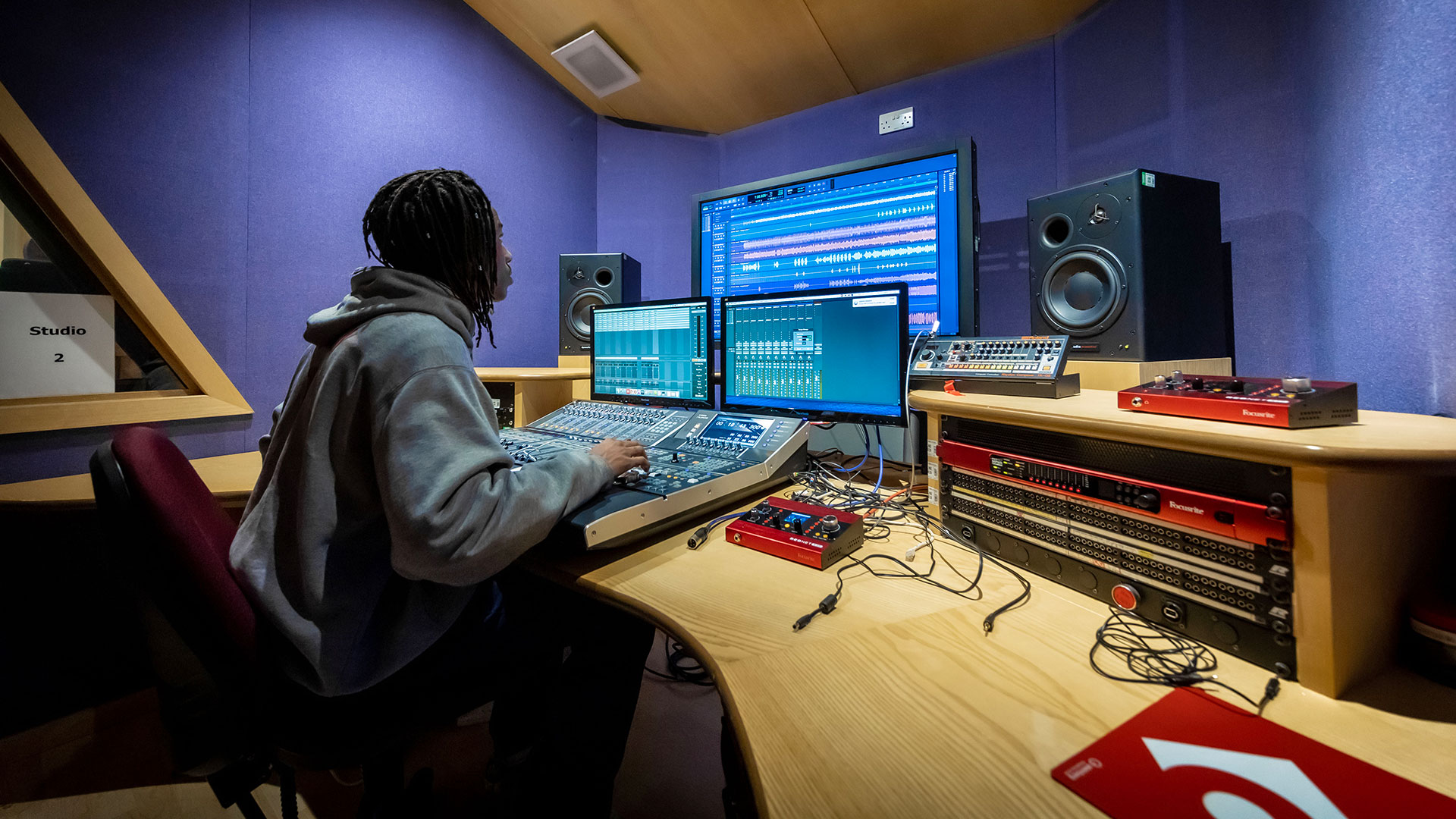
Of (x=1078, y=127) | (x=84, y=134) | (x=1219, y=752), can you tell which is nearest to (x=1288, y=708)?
(x=1219, y=752)

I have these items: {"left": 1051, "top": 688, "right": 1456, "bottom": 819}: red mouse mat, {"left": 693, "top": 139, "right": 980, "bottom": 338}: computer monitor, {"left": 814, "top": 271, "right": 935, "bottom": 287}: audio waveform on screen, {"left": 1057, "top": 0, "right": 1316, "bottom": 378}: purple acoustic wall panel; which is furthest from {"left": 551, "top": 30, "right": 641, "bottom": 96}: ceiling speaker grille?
{"left": 1051, "top": 688, "right": 1456, "bottom": 819}: red mouse mat

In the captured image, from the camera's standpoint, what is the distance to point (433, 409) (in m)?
0.70

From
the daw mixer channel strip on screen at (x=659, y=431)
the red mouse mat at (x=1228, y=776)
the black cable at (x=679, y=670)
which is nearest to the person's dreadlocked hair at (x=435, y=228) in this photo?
the daw mixer channel strip on screen at (x=659, y=431)

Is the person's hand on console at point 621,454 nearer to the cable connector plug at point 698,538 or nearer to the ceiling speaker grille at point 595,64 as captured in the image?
the cable connector plug at point 698,538

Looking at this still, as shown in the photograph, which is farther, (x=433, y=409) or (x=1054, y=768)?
(x=433, y=409)

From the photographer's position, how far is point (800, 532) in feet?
2.90

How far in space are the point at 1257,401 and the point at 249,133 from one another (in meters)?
2.70

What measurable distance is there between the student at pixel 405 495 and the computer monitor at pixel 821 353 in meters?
0.49

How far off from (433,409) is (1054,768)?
29.7 inches

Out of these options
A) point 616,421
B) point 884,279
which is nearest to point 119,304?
point 616,421

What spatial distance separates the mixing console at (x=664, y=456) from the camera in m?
0.83

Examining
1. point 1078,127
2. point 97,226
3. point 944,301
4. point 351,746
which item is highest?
Answer: point 1078,127

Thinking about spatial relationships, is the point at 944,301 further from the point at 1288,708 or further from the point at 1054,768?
the point at 1054,768

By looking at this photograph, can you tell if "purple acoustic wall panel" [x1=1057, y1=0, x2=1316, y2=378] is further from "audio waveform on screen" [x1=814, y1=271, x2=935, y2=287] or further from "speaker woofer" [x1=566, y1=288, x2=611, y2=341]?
"speaker woofer" [x1=566, y1=288, x2=611, y2=341]
